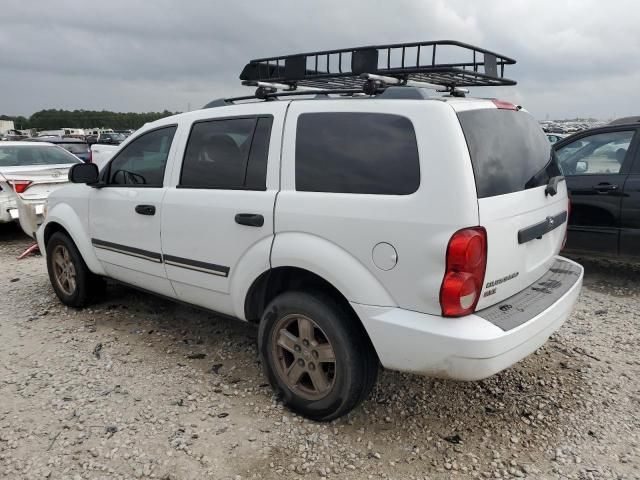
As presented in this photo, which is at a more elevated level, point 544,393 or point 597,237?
point 597,237

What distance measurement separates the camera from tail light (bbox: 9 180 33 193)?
22.9 ft

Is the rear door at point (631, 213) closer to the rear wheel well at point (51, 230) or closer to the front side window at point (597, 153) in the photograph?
the front side window at point (597, 153)

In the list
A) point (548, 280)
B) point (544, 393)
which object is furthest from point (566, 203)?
point (544, 393)

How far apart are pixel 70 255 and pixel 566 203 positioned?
410 cm

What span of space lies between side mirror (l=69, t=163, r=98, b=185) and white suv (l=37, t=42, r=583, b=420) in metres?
0.70

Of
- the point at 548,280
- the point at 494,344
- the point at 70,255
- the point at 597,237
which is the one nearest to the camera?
the point at 494,344

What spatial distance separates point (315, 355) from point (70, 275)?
9.70 ft

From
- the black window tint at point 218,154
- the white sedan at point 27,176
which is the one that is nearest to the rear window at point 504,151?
the black window tint at point 218,154

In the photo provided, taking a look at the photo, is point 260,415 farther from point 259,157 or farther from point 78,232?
point 78,232

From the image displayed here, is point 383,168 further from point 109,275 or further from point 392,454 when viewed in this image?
point 109,275

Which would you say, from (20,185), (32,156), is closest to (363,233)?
(20,185)

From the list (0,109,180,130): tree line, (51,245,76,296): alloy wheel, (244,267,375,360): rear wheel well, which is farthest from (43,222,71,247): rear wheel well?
(0,109,180,130): tree line

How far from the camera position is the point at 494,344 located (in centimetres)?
235

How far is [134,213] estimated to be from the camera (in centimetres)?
381
